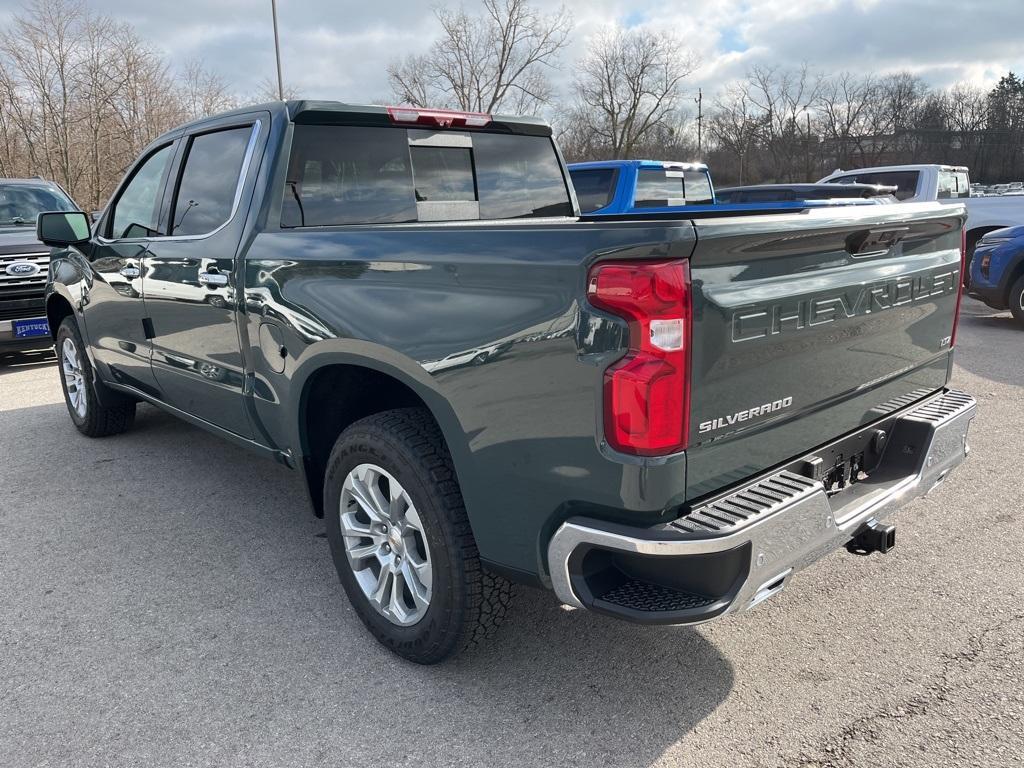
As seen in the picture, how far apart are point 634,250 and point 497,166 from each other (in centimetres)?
216

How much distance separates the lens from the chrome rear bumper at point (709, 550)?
2.04 meters

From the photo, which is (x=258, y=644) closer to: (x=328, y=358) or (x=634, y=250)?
(x=328, y=358)

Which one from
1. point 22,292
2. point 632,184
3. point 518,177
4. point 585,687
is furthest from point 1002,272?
point 22,292

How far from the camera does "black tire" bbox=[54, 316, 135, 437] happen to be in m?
5.42

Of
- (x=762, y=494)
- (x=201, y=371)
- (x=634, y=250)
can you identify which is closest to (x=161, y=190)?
(x=201, y=371)

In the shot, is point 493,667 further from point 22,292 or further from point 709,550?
point 22,292

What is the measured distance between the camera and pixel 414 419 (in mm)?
2713

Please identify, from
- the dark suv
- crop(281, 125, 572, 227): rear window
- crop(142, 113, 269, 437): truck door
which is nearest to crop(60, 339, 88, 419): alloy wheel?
crop(142, 113, 269, 437): truck door

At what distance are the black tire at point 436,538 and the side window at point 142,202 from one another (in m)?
2.13

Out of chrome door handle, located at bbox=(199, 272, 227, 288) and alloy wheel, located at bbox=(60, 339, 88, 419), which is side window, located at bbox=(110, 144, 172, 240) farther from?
alloy wheel, located at bbox=(60, 339, 88, 419)

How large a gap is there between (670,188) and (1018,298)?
4308mm

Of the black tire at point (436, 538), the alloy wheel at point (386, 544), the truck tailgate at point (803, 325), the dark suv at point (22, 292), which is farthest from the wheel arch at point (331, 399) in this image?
the dark suv at point (22, 292)

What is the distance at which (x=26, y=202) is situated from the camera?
31.4 ft

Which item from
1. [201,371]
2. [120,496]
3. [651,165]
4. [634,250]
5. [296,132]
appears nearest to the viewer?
[634,250]
